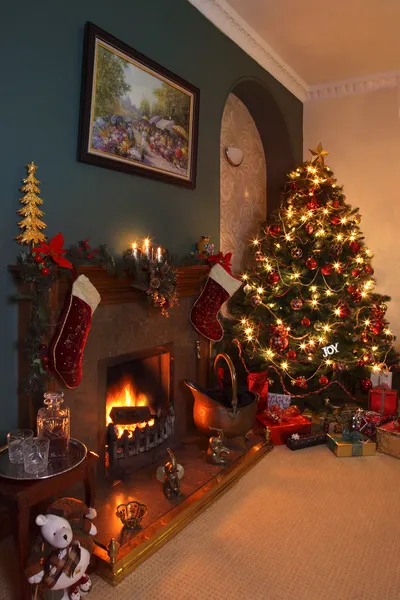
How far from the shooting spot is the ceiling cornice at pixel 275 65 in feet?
10.6

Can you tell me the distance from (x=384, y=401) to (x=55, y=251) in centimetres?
278

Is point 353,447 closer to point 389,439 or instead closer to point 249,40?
point 389,439

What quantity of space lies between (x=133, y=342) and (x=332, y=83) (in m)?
3.63

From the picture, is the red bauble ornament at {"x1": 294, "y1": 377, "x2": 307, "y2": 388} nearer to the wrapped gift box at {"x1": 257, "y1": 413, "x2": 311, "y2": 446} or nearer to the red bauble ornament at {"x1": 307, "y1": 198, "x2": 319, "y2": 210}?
the wrapped gift box at {"x1": 257, "y1": 413, "x2": 311, "y2": 446}

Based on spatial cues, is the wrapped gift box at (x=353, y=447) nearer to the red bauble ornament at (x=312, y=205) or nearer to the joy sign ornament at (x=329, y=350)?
the joy sign ornament at (x=329, y=350)

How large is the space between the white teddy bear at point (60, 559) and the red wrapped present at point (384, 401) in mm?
2590

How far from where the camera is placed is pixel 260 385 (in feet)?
11.6

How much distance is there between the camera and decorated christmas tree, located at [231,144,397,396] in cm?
355

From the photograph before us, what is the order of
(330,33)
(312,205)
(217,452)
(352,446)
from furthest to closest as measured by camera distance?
(312,205) < (330,33) < (352,446) < (217,452)

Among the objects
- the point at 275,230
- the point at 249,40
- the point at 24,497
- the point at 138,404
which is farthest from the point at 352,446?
the point at 249,40

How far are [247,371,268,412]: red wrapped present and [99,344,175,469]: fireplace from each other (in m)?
0.86

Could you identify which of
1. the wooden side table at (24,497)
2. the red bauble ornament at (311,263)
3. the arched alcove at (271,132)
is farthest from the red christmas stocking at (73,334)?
the arched alcove at (271,132)

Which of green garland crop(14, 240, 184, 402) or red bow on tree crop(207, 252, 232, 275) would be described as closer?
green garland crop(14, 240, 184, 402)

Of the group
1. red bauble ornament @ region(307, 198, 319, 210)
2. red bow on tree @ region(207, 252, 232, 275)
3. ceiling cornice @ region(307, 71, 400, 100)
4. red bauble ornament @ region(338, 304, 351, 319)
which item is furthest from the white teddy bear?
ceiling cornice @ region(307, 71, 400, 100)
